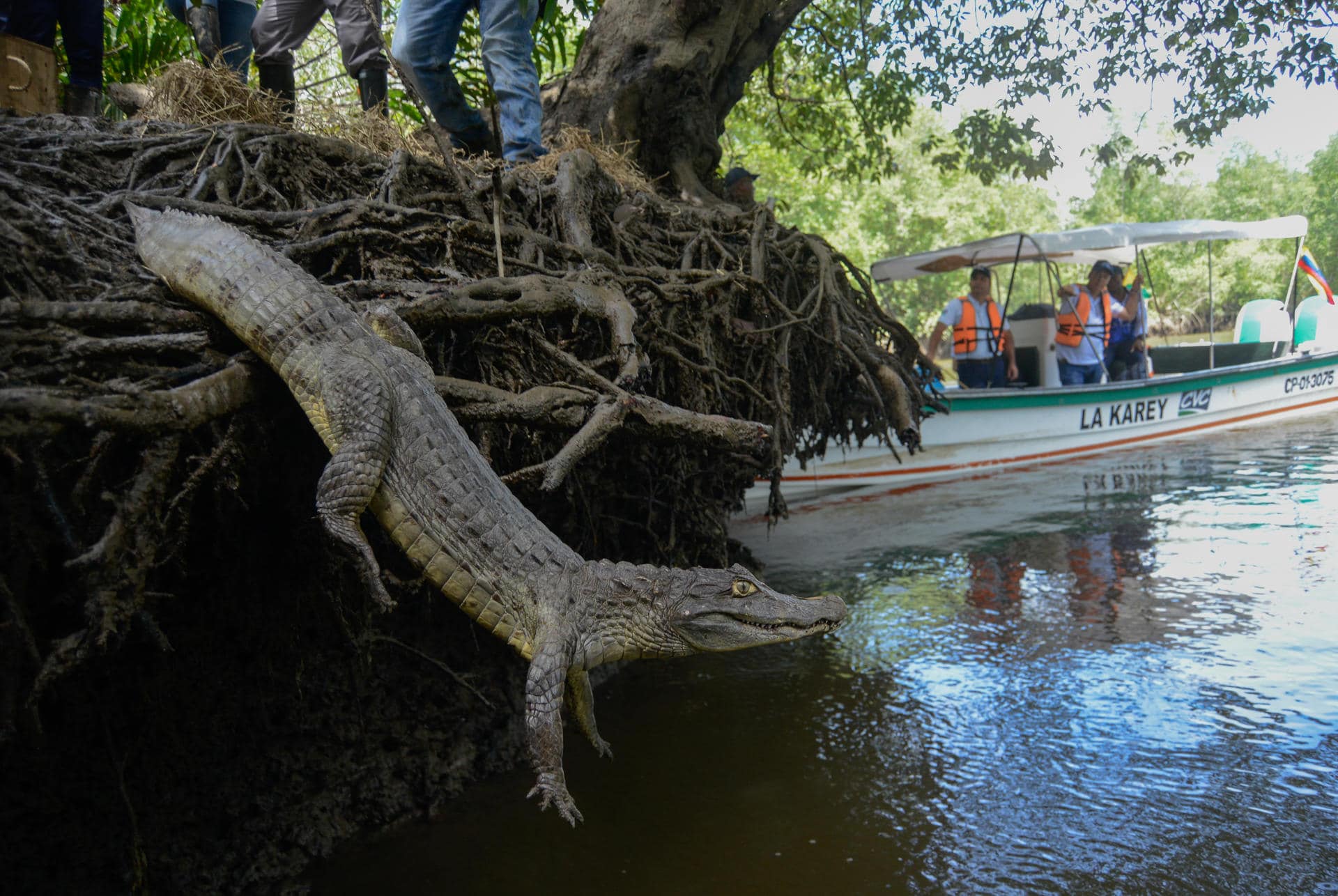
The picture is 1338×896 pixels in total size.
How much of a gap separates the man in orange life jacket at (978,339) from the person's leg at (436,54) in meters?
6.81

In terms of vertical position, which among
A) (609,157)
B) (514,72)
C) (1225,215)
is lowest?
(609,157)

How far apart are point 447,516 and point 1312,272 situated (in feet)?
51.3

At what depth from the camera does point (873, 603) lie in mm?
6223

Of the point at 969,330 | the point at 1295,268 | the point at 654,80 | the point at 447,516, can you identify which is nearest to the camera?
the point at 447,516

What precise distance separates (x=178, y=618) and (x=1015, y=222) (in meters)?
40.2

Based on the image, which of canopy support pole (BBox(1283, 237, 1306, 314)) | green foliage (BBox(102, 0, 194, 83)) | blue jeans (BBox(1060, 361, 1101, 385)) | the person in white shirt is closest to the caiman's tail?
green foliage (BBox(102, 0, 194, 83))

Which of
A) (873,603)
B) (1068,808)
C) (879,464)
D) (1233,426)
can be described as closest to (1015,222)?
(1233,426)

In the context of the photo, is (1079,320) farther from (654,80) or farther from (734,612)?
(734,612)

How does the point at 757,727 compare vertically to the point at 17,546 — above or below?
below

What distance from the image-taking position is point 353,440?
260cm

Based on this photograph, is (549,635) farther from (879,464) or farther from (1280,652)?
(879,464)

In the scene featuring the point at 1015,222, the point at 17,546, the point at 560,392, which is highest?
the point at 1015,222

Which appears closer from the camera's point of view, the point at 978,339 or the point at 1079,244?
the point at 1079,244

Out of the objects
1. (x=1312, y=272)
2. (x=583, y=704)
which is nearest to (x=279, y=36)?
(x=583, y=704)
